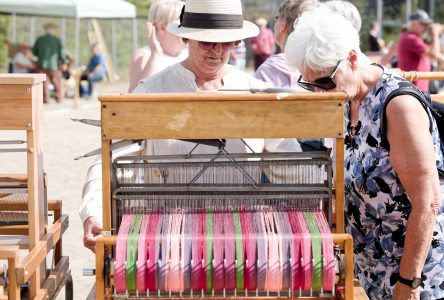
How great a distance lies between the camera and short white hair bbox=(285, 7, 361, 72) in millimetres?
2756

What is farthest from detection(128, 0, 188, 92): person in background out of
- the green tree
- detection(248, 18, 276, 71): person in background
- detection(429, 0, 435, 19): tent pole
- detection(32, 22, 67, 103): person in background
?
detection(429, 0, 435, 19): tent pole

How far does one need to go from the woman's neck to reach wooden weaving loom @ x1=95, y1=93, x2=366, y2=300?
86 cm

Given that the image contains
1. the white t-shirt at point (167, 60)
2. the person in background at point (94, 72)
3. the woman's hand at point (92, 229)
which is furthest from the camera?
the person in background at point (94, 72)

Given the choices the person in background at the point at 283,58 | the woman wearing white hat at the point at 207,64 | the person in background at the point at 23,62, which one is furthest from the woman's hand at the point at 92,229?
the person in background at the point at 23,62

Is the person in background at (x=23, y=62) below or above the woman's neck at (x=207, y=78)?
below

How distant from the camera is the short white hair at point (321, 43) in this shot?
276 centimetres

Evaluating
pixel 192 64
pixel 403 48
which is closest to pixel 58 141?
pixel 403 48

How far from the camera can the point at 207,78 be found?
332 cm

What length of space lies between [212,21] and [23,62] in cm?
1810

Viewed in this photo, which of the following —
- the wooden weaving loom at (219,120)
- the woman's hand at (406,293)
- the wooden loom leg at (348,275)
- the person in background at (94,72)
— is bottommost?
the person in background at (94,72)

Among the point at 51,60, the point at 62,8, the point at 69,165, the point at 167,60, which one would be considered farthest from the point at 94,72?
the point at 167,60

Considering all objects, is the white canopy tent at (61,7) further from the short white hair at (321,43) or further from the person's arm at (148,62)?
the short white hair at (321,43)

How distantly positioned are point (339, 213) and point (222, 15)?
3.23 ft

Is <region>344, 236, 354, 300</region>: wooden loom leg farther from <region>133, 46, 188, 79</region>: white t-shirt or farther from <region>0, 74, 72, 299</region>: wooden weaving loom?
<region>133, 46, 188, 79</region>: white t-shirt
